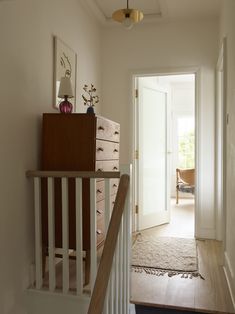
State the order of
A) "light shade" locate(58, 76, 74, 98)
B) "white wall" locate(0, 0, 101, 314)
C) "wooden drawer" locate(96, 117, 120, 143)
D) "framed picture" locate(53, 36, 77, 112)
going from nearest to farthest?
"white wall" locate(0, 0, 101, 314) < "wooden drawer" locate(96, 117, 120, 143) < "light shade" locate(58, 76, 74, 98) < "framed picture" locate(53, 36, 77, 112)

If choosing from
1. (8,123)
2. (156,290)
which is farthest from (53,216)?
(156,290)

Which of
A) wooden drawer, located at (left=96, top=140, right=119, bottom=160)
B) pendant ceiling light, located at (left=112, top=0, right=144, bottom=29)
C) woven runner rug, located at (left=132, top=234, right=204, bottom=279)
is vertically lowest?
woven runner rug, located at (left=132, top=234, right=204, bottom=279)

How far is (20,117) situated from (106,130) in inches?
29.3

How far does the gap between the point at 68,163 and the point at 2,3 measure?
1.19m

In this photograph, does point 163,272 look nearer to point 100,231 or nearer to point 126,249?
point 100,231

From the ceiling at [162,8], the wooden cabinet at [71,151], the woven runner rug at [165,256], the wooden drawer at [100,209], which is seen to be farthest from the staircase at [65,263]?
the ceiling at [162,8]

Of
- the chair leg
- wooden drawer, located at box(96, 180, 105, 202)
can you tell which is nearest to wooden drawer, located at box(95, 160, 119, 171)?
wooden drawer, located at box(96, 180, 105, 202)

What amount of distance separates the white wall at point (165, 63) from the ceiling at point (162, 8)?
0.44 ft

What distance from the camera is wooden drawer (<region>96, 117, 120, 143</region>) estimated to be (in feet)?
8.24

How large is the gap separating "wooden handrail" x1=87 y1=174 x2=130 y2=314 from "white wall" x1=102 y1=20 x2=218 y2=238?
2.46 m

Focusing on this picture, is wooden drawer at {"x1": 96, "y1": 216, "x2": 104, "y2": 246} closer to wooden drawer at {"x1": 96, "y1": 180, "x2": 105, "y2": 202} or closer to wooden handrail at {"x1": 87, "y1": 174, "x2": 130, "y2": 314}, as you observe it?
wooden drawer at {"x1": 96, "y1": 180, "x2": 105, "y2": 202}

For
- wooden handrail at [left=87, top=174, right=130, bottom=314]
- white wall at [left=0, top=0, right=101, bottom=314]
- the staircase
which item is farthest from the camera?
white wall at [left=0, top=0, right=101, bottom=314]

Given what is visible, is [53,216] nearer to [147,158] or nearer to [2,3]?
[2,3]

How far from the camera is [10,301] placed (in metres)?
2.17
